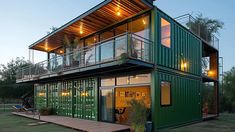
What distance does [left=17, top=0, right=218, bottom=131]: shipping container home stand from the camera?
41.9ft

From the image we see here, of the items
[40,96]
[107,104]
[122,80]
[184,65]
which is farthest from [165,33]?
[40,96]

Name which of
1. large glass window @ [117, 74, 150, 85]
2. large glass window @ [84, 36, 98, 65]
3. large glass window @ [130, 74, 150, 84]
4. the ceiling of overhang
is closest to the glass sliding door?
large glass window @ [117, 74, 150, 85]

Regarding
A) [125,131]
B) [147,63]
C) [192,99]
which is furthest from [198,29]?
[125,131]

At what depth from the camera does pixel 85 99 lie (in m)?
17.4

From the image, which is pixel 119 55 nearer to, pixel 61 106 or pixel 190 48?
pixel 190 48

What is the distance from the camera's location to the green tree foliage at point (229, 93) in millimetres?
27013

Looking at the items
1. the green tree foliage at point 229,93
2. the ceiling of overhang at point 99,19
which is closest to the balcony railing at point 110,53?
the ceiling of overhang at point 99,19

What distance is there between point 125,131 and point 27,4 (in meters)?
19.0

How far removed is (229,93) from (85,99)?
21.5m

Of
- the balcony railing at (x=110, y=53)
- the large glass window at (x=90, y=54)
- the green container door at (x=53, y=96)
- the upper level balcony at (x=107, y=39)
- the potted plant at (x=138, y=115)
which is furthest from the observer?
the green container door at (x=53, y=96)

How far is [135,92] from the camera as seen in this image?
18406 millimetres

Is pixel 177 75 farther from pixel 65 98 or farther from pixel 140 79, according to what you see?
pixel 65 98

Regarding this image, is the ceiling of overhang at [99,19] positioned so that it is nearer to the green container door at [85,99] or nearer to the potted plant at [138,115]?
the green container door at [85,99]

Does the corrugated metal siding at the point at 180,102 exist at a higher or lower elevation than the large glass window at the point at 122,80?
lower
